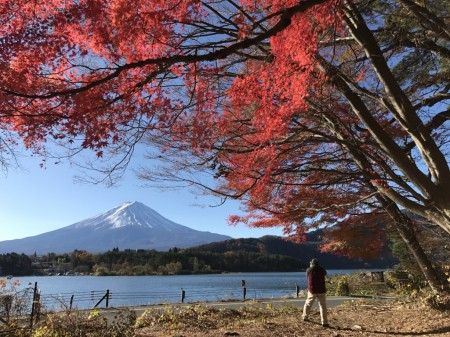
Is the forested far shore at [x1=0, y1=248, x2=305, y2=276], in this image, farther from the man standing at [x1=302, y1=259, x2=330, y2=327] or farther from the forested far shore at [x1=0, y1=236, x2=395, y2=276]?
the man standing at [x1=302, y1=259, x2=330, y2=327]

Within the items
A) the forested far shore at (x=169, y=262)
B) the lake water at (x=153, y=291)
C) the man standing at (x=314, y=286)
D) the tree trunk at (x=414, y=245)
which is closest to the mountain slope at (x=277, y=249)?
the forested far shore at (x=169, y=262)

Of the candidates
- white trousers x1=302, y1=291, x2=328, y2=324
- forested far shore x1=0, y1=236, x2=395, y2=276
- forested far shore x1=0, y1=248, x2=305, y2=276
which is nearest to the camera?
white trousers x1=302, y1=291, x2=328, y2=324

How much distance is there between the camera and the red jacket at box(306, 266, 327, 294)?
8.71 m

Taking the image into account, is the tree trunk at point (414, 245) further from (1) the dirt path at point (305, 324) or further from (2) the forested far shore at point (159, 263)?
(2) the forested far shore at point (159, 263)

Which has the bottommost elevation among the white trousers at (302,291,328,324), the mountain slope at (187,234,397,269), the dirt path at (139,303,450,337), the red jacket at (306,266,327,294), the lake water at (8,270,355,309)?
the lake water at (8,270,355,309)

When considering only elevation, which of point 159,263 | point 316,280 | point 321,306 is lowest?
point 321,306

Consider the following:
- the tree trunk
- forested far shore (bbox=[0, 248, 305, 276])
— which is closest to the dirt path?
the tree trunk

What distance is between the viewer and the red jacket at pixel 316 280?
28.6 feet

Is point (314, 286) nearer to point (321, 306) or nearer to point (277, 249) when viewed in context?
point (321, 306)

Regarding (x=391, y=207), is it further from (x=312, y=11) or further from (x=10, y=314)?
(x=10, y=314)

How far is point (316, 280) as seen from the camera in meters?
8.85

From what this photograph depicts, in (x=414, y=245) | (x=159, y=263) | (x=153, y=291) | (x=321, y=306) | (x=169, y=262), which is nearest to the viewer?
(x=321, y=306)

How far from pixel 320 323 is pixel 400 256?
19.1 metres

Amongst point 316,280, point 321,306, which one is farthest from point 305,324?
point 316,280
